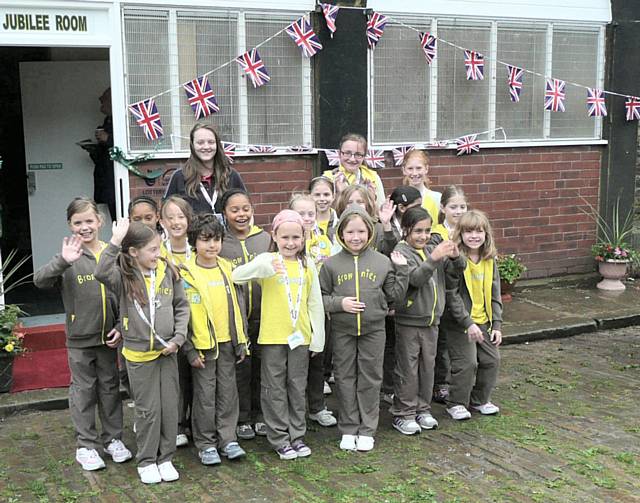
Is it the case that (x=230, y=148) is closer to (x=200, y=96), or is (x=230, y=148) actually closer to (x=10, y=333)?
(x=200, y=96)

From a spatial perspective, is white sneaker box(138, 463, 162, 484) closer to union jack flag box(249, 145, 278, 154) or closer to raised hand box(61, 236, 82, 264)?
raised hand box(61, 236, 82, 264)

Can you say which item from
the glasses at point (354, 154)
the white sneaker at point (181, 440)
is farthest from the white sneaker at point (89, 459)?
the glasses at point (354, 154)

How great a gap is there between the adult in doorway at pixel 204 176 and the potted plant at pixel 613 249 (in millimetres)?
5588

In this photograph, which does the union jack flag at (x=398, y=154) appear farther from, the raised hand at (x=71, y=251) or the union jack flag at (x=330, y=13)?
the raised hand at (x=71, y=251)

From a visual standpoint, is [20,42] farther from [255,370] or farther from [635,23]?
[635,23]

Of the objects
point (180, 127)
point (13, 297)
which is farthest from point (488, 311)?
point (13, 297)

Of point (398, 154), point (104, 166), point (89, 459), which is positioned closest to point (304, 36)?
point (398, 154)

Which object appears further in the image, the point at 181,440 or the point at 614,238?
the point at 614,238

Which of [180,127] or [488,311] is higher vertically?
[180,127]

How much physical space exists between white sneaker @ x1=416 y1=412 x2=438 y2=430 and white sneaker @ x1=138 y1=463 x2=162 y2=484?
1.86m

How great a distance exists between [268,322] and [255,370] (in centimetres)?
58

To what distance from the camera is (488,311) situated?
224 inches

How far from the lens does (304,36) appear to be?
7770 millimetres

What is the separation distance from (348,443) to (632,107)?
6494mm
